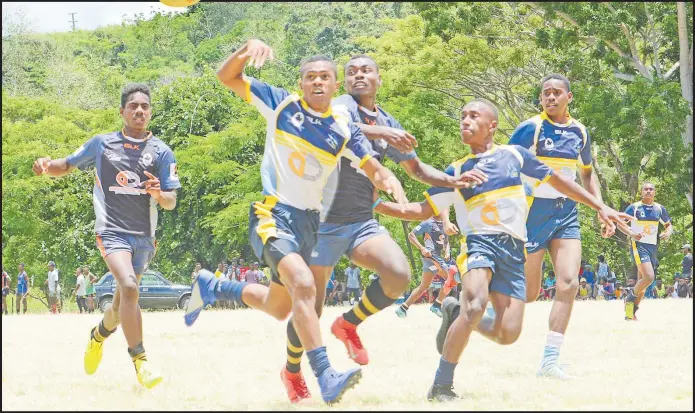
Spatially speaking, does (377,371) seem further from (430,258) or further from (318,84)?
(430,258)

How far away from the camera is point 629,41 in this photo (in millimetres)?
30891

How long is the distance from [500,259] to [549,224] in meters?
2.05

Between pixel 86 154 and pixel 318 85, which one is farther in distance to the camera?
pixel 86 154

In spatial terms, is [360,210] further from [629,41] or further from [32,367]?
[629,41]

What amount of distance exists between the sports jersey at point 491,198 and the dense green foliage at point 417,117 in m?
21.6

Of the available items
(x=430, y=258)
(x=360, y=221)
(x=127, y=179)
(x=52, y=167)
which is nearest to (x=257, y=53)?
(x=360, y=221)

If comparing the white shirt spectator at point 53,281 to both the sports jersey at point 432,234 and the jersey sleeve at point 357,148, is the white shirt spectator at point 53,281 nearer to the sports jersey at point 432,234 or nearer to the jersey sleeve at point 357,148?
the sports jersey at point 432,234

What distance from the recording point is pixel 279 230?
7625 mm

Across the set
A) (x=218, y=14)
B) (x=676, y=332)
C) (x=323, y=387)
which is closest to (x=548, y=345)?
(x=323, y=387)

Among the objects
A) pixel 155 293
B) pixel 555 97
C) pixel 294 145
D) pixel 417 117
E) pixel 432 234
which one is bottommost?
pixel 155 293

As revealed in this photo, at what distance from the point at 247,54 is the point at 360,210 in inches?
79.8

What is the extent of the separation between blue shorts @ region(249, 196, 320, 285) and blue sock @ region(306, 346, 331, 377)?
2.10 ft

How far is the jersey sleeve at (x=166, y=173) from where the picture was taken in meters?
9.43

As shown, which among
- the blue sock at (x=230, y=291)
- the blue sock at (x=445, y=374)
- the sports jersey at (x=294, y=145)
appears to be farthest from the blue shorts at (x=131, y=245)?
the blue sock at (x=445, y=374)
